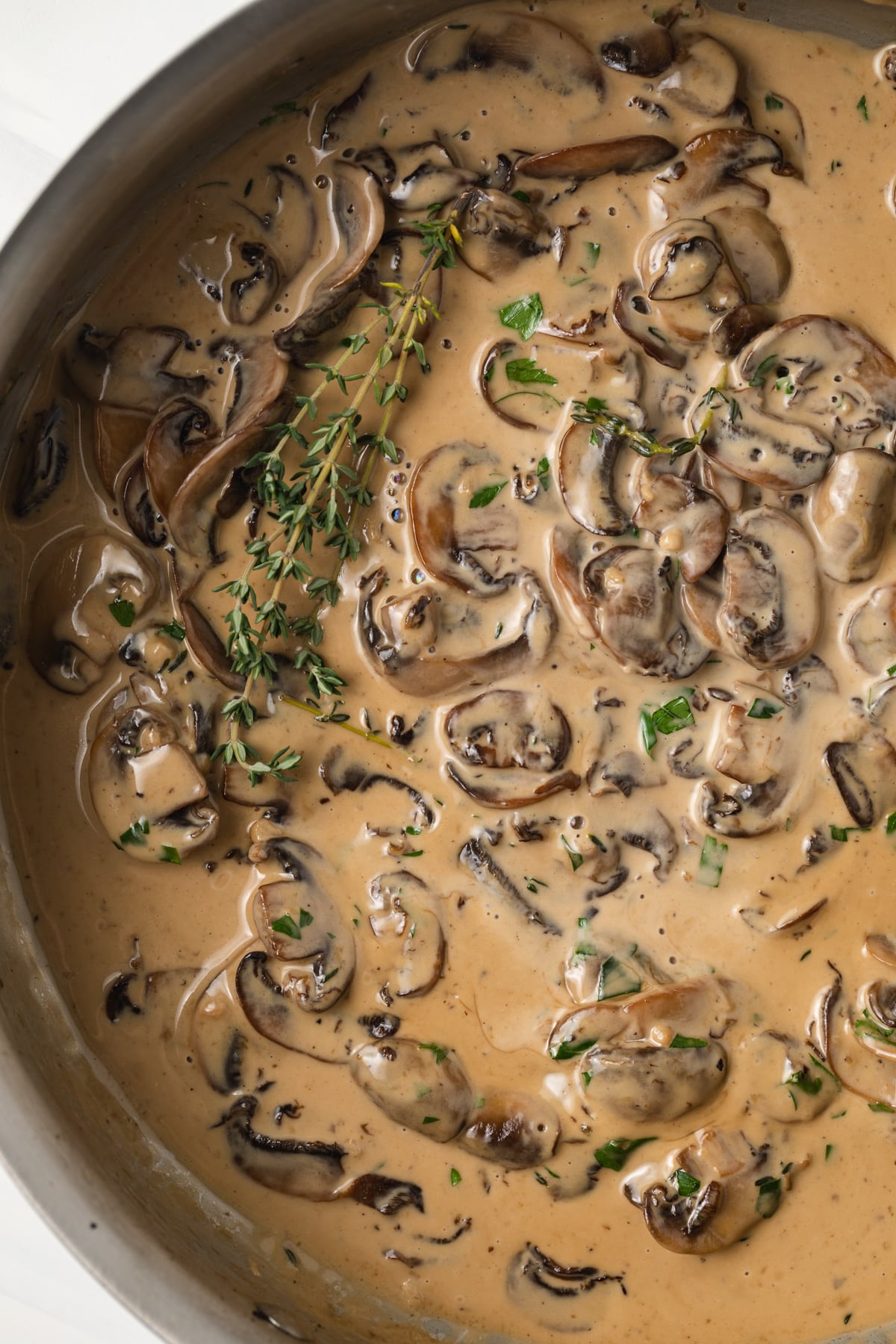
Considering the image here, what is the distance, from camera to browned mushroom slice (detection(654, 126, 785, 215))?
2.36 meters

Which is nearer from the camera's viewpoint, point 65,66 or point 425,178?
point 425,178

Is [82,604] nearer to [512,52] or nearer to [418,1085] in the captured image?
[418,1085]

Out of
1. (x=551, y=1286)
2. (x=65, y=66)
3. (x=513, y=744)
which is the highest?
(x=65, y=66)

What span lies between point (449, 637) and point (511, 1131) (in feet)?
3.10

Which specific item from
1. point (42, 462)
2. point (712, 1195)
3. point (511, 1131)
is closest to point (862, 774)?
point (712, 1195)

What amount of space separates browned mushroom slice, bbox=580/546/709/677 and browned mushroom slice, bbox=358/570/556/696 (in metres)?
0.11

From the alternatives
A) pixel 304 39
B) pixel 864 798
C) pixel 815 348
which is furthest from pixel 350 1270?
pixel 304 39

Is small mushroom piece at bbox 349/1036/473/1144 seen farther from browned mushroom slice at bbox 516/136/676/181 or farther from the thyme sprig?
browned mushroom slice at bbox 516/136/676/181

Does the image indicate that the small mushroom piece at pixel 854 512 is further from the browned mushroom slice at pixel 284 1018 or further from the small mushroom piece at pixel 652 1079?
the browned mushroom slice at pixel 284 1018

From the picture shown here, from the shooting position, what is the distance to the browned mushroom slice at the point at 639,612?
7.60 feet

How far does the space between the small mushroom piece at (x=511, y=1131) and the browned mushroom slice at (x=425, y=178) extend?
1705 millimetres

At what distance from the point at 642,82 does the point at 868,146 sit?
0.45 metres

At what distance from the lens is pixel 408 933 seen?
2.38 meters

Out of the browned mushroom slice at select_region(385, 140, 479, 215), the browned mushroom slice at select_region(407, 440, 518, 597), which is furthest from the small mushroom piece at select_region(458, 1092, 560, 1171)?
the browned mushroom slice at select_region(385, 140, 479, 215)
